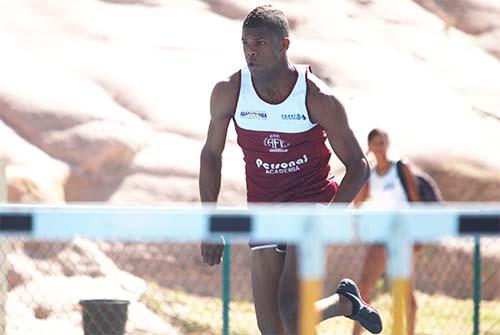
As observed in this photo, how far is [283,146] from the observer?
6312 millimetres

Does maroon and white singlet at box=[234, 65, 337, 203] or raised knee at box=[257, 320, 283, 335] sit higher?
maroon and white singlet at box=[234, 65, 337, 203]

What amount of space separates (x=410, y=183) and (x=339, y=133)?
351cm

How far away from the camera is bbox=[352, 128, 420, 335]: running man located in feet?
31.2

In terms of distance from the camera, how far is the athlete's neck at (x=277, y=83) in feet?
20.5

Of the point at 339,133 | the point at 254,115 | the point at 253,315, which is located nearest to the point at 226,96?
the point at 254,115

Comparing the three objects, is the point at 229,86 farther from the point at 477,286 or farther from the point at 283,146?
the point at 477,286

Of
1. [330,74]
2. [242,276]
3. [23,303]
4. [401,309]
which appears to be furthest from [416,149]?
[401,309]

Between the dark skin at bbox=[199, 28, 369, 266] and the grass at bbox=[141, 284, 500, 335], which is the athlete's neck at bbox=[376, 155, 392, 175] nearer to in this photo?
the grass at bbox=[141, 284, 500, 335]

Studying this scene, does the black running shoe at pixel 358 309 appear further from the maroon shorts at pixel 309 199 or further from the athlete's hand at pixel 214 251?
the athlete's hand at pixel 214 251

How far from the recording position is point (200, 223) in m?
3.99

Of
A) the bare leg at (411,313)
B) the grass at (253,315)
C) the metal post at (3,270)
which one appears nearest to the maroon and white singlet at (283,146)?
the metal post at (3,270)

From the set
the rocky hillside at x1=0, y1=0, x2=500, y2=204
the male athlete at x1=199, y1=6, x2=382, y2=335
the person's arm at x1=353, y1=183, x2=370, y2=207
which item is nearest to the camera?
the male athlete at x1=199, y1=6, x2=382, y2=335

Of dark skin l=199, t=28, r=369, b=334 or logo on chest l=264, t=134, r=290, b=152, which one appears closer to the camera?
dark skin l=199, t=28, r=369, b=334

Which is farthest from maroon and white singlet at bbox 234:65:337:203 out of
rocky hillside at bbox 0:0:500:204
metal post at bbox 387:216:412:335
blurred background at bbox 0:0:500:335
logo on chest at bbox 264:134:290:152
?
rocky hillside at bbox 0:0:500:204
